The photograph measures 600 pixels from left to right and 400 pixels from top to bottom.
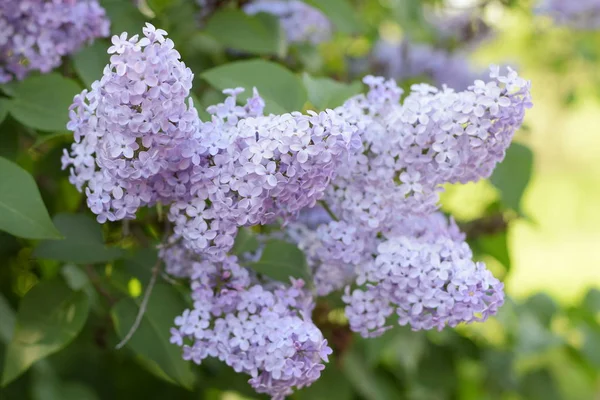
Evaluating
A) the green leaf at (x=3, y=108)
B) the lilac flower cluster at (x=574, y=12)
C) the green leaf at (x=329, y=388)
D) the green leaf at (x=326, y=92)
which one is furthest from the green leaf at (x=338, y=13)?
the lilac flower cluster at (x=574, y=12)

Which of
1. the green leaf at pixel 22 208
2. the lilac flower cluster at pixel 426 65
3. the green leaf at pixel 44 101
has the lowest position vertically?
the lilac flower cluster at pixel 426 65

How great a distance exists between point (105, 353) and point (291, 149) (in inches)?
36.1

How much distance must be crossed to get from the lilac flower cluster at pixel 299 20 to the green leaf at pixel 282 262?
0.56 meters

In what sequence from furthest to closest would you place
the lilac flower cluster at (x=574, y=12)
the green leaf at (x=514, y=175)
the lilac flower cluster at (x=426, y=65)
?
1. the lilac flower cluster at (x=574, y=12)
2. the lilac flower cluster at (x=426, y=65)
3. the green leaf at (x=514, y=175)

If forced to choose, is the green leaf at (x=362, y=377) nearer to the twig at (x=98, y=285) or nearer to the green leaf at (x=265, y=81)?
the twig at (x=98, y=285)

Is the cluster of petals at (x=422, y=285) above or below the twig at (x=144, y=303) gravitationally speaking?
above

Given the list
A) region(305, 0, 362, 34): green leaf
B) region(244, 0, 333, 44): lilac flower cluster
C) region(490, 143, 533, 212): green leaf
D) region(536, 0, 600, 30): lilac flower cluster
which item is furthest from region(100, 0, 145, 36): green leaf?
region(536, 0, 600, 30): lilac flower cluster

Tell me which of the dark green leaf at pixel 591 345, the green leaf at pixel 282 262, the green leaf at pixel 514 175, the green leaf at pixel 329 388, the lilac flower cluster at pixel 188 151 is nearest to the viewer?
the lilac flower cluster at pixel 188 151

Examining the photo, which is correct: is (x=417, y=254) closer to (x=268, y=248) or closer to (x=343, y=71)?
(x=268, y=248)

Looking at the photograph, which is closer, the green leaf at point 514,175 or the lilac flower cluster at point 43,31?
the lilac flower cluster at point 43,31

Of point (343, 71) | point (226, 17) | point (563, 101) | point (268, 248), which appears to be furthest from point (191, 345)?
point (563, 101)

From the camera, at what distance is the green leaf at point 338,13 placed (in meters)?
1.00

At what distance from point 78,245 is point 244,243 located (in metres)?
0.16

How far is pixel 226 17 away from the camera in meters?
1.01
